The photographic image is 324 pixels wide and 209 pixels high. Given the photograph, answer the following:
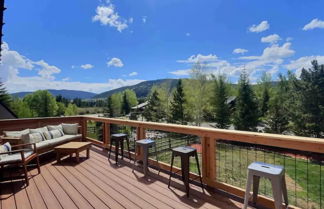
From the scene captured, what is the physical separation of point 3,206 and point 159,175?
2.21 m

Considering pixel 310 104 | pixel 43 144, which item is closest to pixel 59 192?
pixel 43 144

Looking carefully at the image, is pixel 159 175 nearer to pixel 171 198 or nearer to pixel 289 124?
pixel 171 198

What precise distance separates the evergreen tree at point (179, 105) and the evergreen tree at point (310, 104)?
1032 cm

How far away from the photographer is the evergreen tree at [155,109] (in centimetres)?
2561

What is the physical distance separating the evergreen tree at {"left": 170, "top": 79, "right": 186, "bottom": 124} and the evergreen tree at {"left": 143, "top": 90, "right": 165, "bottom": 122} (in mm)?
3665

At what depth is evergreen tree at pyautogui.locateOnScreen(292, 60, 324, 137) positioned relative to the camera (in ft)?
48.4

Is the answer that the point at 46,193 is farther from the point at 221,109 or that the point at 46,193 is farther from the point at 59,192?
the point at 221,109

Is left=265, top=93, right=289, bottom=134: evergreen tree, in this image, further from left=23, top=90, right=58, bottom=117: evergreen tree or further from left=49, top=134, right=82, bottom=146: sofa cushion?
left=23, top=90, right=58, bottom=117: evergreen tree

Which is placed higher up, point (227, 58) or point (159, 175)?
point (227, 58)

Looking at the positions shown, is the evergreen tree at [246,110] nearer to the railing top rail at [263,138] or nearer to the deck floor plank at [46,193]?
the railing top rail at [263,138]

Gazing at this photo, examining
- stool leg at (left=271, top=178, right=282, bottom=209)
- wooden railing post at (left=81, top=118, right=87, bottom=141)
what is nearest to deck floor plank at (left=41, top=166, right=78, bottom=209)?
stool leg at (left=271, top=178, right=282, bottom=209)

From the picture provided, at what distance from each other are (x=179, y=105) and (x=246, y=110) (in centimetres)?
700

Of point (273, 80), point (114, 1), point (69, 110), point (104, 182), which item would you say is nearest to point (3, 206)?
point (104, 182)

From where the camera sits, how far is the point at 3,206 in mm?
2496
